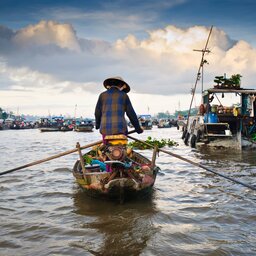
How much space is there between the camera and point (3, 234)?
4.41 metres

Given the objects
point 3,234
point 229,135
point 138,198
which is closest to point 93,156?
point 138,198

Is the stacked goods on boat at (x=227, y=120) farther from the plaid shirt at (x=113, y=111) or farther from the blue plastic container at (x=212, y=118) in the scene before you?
the plaid shirt at (x=113, y=111)

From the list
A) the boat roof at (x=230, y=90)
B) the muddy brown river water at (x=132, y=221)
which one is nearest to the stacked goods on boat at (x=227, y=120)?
the boat roof at (x=230, y=90)

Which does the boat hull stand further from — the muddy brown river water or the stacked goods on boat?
the stacked goods on boat

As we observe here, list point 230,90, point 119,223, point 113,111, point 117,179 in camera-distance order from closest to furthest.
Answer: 1. point 119,223
2. point 117,179
3. point 113,111
4. point 230,90

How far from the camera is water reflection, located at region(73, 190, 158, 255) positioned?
391cm

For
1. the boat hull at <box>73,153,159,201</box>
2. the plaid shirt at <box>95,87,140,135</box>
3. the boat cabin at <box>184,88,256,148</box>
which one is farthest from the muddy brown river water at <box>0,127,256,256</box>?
the boat cabin at <box>184,88,256,148</box>

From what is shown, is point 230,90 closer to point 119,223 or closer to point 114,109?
point 114,109

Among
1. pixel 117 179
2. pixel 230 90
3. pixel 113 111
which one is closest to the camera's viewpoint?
pixel 117 179

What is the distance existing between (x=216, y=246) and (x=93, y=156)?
508 cm

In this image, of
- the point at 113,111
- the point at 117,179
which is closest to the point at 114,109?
the point at 113,111

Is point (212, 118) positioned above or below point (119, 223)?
above

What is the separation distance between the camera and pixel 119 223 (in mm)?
4801

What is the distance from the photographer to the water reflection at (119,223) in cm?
391
